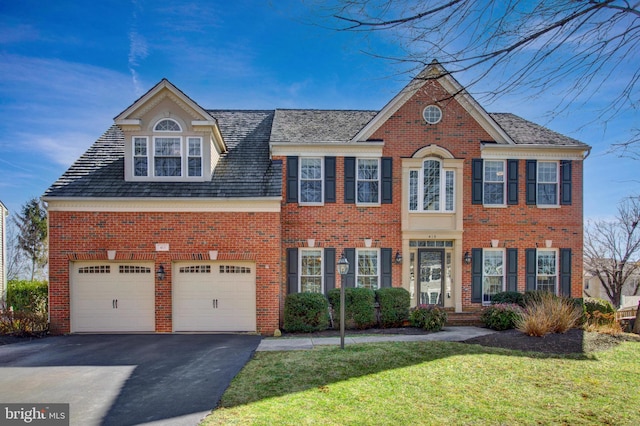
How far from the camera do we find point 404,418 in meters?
5.36

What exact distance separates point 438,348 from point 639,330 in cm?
857

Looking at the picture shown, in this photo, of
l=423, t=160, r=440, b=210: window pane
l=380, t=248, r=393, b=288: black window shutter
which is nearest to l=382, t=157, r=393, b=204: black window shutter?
l=423, t=160, r=440, b=210: window pane

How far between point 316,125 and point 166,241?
7.20 m

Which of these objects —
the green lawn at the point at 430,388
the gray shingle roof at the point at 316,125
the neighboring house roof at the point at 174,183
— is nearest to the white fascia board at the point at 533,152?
the gray shingle roof at the point at 316,125

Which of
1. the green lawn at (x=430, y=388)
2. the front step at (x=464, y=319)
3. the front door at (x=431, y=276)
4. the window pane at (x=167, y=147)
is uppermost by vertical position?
the window pane at (x=167, y=147)

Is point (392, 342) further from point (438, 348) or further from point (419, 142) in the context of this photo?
point (419, 142)

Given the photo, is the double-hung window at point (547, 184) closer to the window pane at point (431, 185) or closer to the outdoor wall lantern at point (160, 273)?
the window pane at point (431, 185)

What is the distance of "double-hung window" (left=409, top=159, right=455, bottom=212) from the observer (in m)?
14.2

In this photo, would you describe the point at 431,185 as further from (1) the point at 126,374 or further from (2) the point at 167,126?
(1) the point at 126,374

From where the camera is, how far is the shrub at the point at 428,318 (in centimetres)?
1180

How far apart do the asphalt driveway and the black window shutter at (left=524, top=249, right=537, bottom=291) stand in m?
10.2

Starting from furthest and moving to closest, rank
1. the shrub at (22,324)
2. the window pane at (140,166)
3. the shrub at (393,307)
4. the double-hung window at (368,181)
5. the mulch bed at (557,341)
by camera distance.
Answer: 1. the double-hung window at (368,181)
2. the window pane at (140,166)
3. the shrub at (393,307)
4. the shrub at (22,324)
5. the mulch bed at (557,341)

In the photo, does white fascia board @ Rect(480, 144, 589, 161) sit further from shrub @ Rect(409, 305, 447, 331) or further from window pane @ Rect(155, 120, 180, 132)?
window pane @ Rect(155, 120, 180, 132)

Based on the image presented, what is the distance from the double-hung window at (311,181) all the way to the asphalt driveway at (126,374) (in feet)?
17.3
